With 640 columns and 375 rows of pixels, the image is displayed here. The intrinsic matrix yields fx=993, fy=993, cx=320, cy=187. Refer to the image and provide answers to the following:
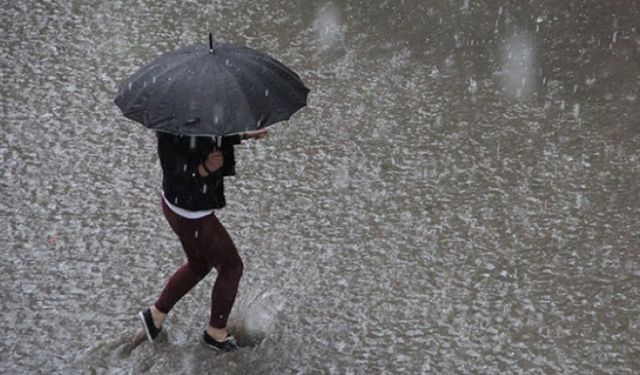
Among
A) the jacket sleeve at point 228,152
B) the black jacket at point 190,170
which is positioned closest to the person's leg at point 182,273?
the black jacket at point 190,170

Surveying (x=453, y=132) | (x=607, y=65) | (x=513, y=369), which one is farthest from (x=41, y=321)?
(x=607, y=65)

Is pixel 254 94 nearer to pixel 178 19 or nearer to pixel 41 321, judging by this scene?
pixel 41 321

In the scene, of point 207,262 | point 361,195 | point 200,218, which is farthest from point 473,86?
point 200,218

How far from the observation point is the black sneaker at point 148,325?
16.8ft

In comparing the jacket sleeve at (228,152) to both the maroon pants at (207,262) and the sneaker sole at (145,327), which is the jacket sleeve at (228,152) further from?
the sneaker sole at (145,327)

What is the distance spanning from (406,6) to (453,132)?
2.25 metres

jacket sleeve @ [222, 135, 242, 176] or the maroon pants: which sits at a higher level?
jacket sleeve @ [222, 135, 242, 176]

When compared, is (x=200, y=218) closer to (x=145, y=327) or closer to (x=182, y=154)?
(x=182, y=154)

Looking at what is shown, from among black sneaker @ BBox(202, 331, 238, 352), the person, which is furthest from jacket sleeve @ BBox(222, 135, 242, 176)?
black sneaker @ BBox(202, 331, 238, 352)

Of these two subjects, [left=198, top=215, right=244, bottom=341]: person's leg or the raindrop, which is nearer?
[left=198, top=215, right=244, bottom=341]: person's leg

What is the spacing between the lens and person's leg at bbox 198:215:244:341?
479 cm

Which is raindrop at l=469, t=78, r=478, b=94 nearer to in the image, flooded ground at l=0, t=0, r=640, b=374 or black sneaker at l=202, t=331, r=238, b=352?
flooded ground at l=0, t=0, r=640, b=374

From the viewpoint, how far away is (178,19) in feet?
29.0

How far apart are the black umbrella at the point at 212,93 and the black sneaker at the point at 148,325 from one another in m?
1.11
